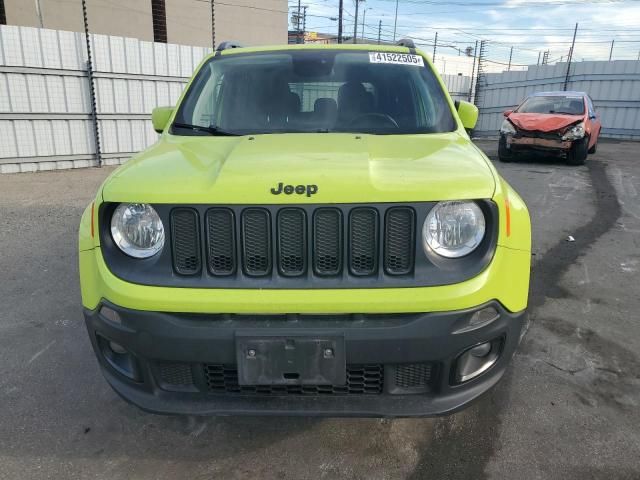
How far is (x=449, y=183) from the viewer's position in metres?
1.95

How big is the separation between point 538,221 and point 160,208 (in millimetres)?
5617

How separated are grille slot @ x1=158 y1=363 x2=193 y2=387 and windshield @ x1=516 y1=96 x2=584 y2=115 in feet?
36.1

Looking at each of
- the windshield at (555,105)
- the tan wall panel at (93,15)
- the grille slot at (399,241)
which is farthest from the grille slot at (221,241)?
the tan wall panel at (93,15)

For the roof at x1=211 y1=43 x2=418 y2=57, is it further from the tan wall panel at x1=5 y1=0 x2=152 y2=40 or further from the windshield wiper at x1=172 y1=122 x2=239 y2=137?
the tan wall panel at x1=5 y1=0 x2=152 y2=40

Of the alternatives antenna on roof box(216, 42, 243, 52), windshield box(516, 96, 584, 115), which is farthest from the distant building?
antenna on roof box(216, 42, 243, 52)

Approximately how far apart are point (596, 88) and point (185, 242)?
816 inches

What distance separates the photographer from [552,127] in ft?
34.1

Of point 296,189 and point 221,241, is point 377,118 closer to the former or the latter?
point 296,189

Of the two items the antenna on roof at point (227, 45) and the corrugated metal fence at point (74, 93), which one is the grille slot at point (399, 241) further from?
the corrugated metal fence at point (74, 93)

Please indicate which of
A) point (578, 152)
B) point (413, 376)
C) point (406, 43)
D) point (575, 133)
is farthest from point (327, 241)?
point (578, 152)

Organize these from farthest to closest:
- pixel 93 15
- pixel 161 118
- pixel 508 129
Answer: pixel 93 15 < pixel 508 129 < pixel 161 118

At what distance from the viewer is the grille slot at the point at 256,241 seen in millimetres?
1904

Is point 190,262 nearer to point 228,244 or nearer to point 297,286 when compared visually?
point 228,244

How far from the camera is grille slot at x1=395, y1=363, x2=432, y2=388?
76.6 inches
